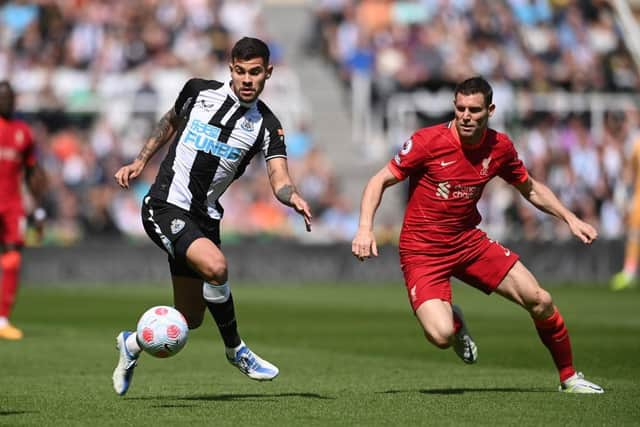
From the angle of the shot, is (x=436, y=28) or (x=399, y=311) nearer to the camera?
(x=399, y=311)

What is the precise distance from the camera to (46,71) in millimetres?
27047

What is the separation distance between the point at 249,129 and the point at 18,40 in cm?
1874

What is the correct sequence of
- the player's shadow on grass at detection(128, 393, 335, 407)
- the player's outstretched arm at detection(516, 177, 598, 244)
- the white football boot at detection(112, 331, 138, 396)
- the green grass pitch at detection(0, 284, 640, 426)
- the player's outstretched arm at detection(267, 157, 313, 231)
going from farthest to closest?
the player's outstretched arm at detection(516, 177, 598, 244) → the player's shadow on grass at detection(128, 393, 335, 407) → the white football boot at detection(112, 331, 138, 396) → the player's outstretched arm at detection(267, 157, 313, 231) → the green grass pitch at detection(0, 284, 640, 426)

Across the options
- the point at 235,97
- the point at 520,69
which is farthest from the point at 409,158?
the point at 520,69

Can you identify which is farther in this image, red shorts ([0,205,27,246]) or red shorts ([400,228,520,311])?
red shorts ([0,205,27,246])

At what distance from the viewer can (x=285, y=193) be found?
31.7 feet

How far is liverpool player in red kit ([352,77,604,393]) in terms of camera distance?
10.1 m

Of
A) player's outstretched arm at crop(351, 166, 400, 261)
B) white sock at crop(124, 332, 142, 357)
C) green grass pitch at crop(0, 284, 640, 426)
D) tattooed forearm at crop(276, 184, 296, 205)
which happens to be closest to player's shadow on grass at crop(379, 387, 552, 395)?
green grass pitch at crop(0, 284, 640, 426)

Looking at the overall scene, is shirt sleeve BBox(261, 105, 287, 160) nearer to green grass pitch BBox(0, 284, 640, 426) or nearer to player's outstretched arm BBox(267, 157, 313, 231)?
player's outstretched arm BBox(267, 157, 313, 231)

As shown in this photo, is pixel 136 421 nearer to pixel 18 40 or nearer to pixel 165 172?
pixel 165 172

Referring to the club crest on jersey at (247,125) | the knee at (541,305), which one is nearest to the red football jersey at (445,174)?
the knee at (541,305)

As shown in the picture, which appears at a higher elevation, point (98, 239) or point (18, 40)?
point (18, 40)

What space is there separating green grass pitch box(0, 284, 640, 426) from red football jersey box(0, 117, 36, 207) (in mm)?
1628

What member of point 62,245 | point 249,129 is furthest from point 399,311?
point 249,129
